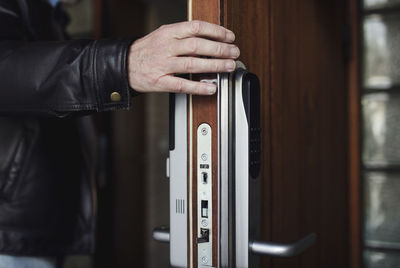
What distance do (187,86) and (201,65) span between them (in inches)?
1.7

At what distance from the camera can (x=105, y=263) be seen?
8.02ft

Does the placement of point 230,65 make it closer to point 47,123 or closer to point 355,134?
point 47,123

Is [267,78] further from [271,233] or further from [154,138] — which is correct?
[154,138]

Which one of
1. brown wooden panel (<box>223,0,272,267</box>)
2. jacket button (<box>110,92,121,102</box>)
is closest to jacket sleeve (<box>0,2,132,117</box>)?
jacket button (<box>110,92,121,102</box>)

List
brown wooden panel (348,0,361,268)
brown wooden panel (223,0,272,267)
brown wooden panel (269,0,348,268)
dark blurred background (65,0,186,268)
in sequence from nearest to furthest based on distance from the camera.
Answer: brown wooden panel (223,0,272,267) < brown wooden panel (269,0,348,268) < brown wooden panel (348,0,361,268) < dark blurred background (65,0,186,268)

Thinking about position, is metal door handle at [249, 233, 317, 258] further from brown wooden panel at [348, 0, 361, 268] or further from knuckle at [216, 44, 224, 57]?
brown wooden panel at [348, 0, 361, 268]

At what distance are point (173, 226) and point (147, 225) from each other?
7.44 ft

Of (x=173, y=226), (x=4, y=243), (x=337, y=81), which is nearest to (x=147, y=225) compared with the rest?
(x=337, y=81)

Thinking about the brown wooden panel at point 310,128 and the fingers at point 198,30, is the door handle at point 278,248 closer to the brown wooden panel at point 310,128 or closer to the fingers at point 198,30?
the brown wooden panel at point 310,128

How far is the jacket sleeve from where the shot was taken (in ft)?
2.52

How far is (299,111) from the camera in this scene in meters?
1.19

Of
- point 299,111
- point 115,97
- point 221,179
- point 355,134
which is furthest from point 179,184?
point 355,134

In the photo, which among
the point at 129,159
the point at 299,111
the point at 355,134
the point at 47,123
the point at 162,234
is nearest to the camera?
the point at 162,234

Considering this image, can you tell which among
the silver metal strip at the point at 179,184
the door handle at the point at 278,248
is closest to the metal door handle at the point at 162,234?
the silver metal strip at the point at 179,184
